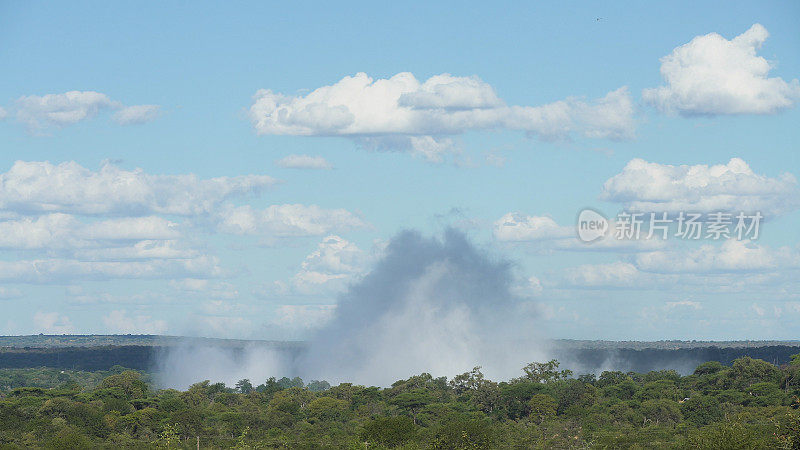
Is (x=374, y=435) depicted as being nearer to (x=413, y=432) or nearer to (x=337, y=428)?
(x=413, y=432)

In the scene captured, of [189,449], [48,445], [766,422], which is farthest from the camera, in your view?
[766,422]

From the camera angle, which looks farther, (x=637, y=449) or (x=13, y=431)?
(x=13, y=431)

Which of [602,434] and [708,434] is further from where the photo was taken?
[602,434]

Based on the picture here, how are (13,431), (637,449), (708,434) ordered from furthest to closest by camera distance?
(13,431)
(637,449)
(708,434)

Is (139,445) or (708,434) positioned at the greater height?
(708,434)

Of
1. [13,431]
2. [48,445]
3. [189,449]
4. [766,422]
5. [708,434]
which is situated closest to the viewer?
[708,434]

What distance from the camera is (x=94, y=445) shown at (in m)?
171

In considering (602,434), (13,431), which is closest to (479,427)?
(602,434)

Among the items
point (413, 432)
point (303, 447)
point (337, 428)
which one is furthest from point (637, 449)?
point (337, 428)

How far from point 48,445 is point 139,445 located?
2085cm

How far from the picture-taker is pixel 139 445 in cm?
17262

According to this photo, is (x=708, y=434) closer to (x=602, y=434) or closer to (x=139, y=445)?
(x=602, y=434)

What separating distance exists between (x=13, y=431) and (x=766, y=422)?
138 metres

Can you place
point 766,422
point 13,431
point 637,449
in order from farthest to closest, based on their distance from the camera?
point 13,431 → point 766,422 → point 637,449
